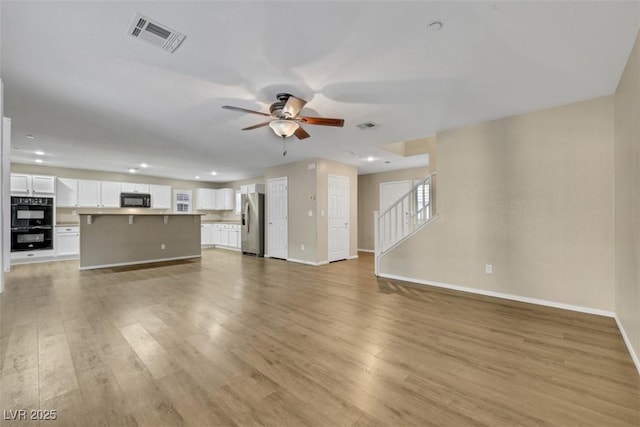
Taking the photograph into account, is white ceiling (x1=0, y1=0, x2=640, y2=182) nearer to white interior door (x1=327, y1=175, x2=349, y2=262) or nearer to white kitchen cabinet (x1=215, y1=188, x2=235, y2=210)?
white interior door (x1=327, y1=175, x2=349, y2=262)

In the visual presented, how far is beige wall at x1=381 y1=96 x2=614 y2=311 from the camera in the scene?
3.10m

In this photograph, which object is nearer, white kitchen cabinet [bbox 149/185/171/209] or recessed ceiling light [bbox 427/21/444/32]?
recessed ceiling light [bbox 427/21/444/32]

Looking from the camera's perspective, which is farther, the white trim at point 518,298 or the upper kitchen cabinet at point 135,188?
the upper kitchen cabinet at point 135,188

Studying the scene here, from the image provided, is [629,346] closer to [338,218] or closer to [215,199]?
[338,218]

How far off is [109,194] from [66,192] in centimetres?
93

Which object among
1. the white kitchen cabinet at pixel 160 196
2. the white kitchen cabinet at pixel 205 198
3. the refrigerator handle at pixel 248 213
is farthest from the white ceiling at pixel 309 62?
the white kitchen cabinet at pixel 205 198

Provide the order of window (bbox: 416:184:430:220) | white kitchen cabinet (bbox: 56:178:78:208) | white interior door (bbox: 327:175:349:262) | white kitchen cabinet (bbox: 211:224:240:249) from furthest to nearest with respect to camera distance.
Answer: white kitchen cabinet (bbox: 211:224:240:249) < white kitchen cabinet (bbox: 56:178:78:208) < white interior door (bbox: 327:175:349:262) < window (bbox: 416:184:430:220)

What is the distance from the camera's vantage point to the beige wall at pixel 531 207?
3096 millimetres

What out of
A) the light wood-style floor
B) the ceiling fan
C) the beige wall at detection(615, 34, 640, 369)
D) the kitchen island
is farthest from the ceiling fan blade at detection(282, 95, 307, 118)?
the kitchen island

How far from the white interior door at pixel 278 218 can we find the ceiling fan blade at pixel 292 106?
401cm

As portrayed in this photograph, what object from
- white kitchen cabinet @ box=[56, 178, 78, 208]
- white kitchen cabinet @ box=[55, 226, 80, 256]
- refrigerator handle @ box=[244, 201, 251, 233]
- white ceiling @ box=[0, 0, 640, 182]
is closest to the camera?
white ceiling @ box=[0, 0, 640, 182]

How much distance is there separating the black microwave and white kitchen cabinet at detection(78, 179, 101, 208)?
0.58 m

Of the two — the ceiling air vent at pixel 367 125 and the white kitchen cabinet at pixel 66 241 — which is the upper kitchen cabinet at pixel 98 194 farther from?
the ceiling air vent at pixel 367 125

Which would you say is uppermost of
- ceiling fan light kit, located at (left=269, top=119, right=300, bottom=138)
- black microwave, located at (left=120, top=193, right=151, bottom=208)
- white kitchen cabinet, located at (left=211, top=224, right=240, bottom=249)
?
ceiling fan light kit, located at (left=269, top=119, right=300, bottom=138)
